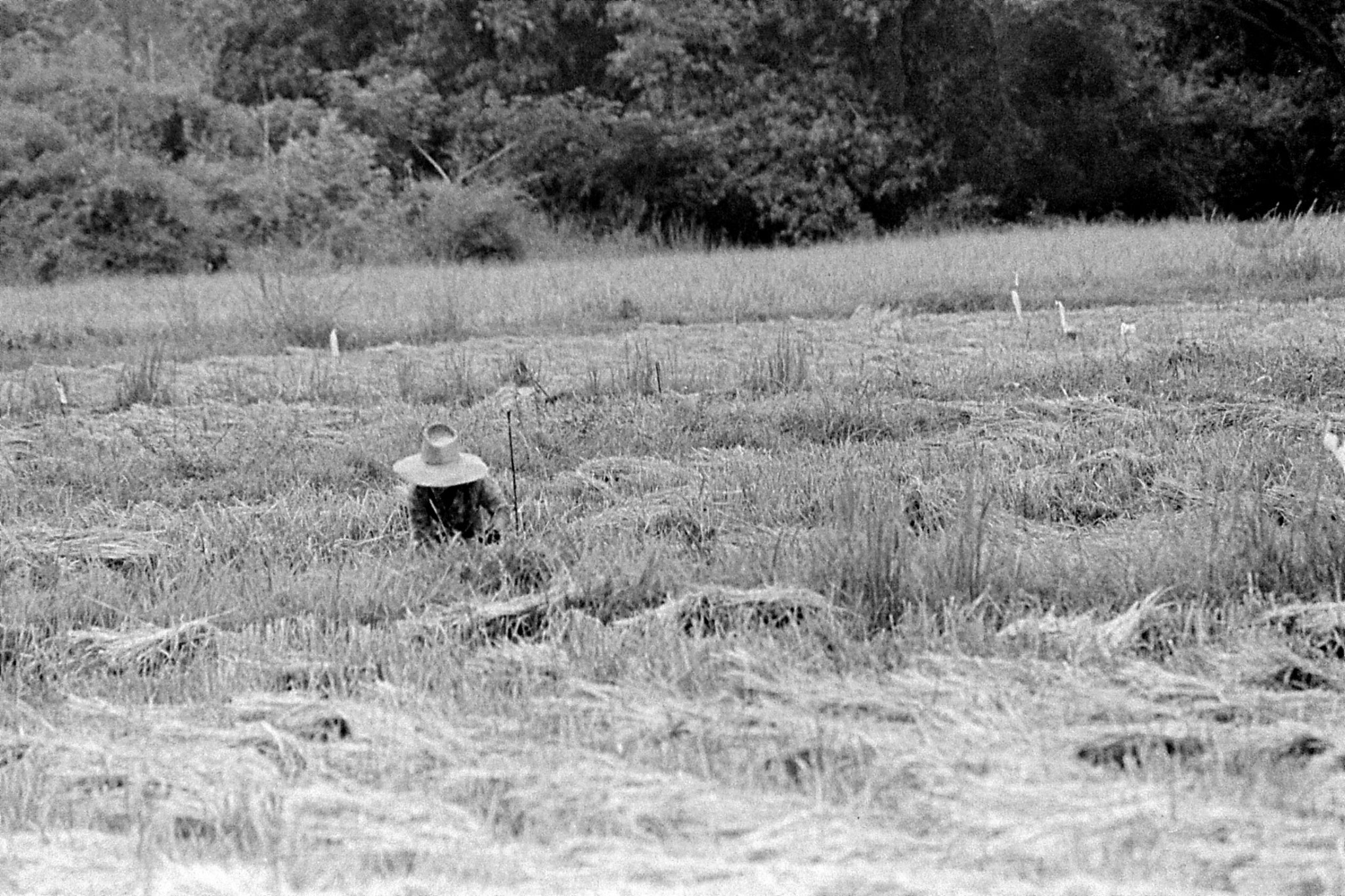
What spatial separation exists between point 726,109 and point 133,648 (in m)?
20.6

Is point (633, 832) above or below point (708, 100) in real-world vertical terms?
below

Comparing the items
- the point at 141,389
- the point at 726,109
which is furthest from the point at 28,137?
the point at 141,389

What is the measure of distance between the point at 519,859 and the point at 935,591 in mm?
1820

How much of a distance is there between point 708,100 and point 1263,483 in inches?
766

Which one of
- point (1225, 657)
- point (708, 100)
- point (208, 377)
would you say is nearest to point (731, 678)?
point (1225, 657)

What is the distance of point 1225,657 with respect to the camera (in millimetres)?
3473

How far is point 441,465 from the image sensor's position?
16.0 feet

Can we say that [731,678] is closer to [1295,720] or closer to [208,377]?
[1295,720]

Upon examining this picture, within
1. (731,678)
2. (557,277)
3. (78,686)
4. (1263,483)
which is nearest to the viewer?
(731,678)

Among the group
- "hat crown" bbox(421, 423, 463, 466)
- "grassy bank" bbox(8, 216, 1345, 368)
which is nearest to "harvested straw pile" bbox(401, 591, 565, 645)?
"hat crown" bbox(421, 423, 463, 466)

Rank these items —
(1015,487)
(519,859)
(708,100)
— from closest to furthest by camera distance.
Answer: (519,859) < (1015,487) < (708,100)

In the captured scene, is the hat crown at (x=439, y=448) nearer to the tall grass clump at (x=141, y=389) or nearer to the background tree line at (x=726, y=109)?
the tall grass clump at (x=141, y=389)

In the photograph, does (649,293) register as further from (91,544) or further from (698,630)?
(698,630)

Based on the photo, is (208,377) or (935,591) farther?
(208,377)
